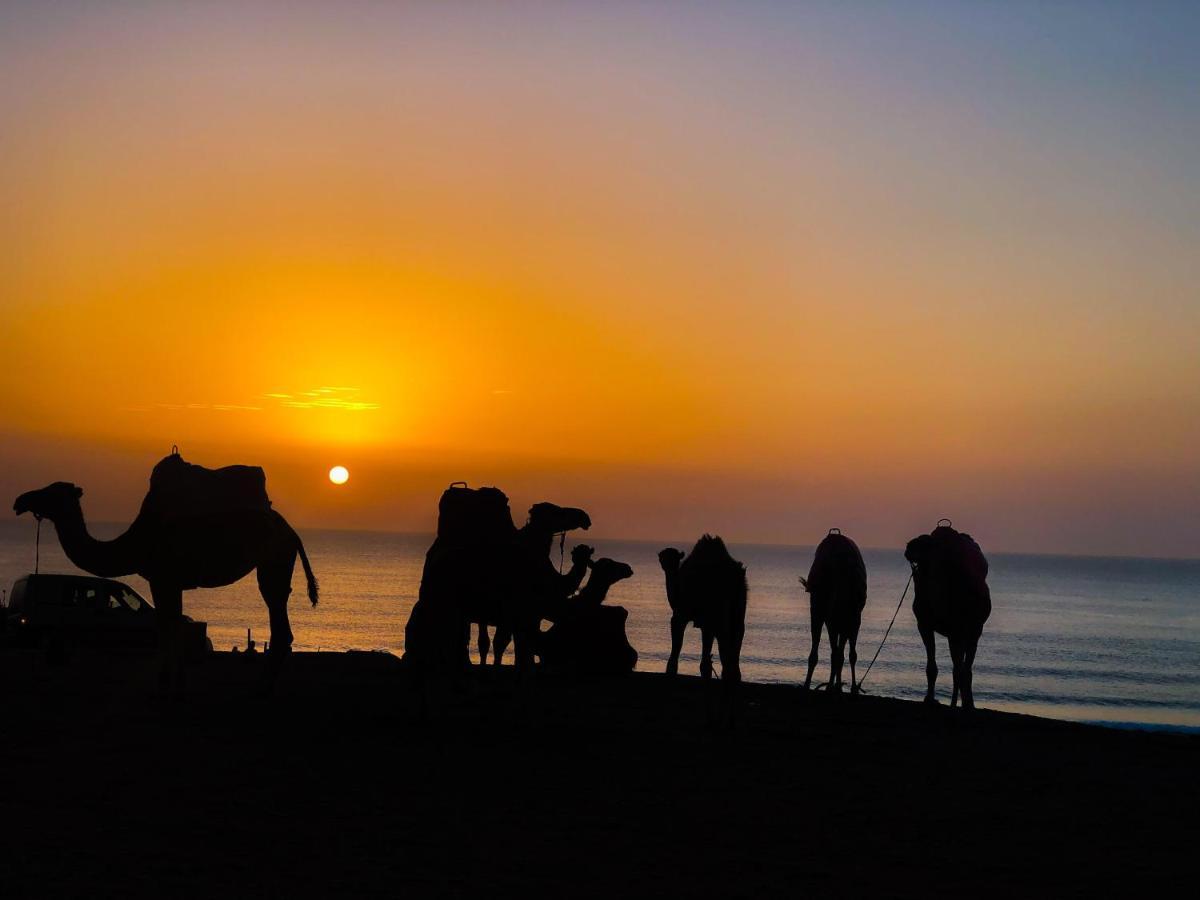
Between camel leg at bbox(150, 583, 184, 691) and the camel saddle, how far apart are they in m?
0.96

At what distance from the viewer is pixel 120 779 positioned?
1158cm

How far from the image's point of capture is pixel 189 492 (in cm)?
1797

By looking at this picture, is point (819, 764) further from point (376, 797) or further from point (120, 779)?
point (120, 779)

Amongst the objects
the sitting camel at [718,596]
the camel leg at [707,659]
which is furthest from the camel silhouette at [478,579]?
the camel leg at [707,659]

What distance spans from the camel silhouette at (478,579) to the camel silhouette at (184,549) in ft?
8.01

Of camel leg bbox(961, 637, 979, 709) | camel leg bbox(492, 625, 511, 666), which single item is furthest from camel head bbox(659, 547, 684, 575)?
camel leg bbox(961, 637, 979, 709)

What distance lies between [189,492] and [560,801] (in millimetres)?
8528

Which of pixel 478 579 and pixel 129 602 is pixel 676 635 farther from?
pixel 129 602

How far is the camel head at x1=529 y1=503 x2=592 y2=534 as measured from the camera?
18.7 metres

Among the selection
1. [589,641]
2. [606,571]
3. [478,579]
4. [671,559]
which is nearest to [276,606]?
[478,579]

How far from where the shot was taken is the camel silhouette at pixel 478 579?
53.2ft

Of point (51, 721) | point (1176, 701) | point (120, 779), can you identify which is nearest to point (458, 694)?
point (51, 721)

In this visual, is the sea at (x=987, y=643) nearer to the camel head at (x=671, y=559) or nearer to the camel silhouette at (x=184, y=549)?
the camel head at (x=671, y=559)

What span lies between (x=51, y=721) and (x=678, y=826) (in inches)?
310
